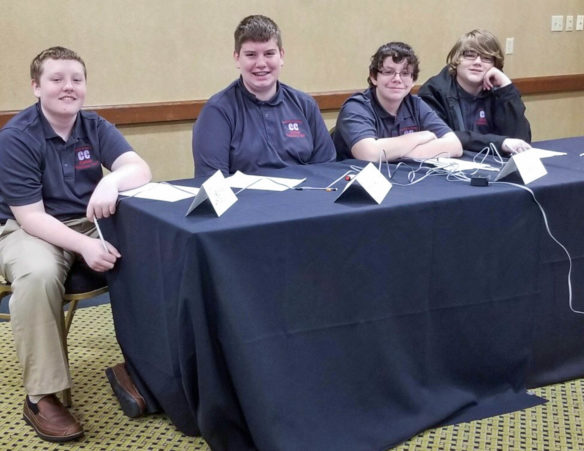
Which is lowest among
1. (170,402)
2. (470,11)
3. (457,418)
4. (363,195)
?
(457,418)

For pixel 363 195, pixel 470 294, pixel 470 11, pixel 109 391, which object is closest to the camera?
pixel 363 195

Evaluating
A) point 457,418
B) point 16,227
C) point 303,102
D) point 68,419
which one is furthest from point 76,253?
point 457,418

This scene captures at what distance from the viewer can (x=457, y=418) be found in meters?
2.05

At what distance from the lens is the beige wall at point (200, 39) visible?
3.55 meters

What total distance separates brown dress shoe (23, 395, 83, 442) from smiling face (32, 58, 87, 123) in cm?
80

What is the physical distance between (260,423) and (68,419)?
606 millimetres

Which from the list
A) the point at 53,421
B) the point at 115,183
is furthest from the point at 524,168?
the point at 53,421

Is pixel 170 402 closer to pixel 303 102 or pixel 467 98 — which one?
pixel 303 102

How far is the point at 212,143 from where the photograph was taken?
7.95 feet

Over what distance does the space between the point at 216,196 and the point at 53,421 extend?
0.79 metres

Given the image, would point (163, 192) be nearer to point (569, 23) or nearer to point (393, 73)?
point (393, 73)

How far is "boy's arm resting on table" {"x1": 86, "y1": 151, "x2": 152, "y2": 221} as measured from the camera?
77.3 inches

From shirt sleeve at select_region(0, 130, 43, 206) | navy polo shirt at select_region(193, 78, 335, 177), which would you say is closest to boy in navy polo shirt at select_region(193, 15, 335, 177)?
navy polo shirt at select_region(193, 78, 335, 177)

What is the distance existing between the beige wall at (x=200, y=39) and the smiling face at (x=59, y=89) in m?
1.53
